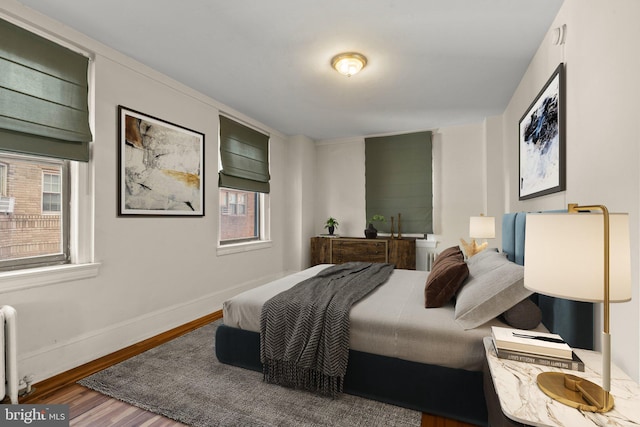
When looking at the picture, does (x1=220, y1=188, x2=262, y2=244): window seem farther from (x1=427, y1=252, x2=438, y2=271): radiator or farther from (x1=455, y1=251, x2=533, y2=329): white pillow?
(x1=455, y1=251, x2=533, y2=329): white pillow

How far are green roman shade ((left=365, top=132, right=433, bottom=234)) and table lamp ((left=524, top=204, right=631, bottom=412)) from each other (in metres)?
3.96

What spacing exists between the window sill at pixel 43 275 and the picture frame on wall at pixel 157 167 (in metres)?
0.53

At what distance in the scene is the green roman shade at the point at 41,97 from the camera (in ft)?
6.46

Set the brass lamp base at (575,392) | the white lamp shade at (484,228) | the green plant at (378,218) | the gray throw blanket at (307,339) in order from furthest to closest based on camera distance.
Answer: the green plant at (378,218)
the white lamp shade at (484,228)
the gray throw blanket at (307,339)
the brass lamp base at (575,392)

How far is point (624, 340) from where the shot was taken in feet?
4.27

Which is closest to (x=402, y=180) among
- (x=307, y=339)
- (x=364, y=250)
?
(x=364, y=250)

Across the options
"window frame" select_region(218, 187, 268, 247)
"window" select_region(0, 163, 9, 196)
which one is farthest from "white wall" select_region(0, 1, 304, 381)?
"window" select_region(0, 163, 9, 196)

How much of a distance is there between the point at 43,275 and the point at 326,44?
2.67 m

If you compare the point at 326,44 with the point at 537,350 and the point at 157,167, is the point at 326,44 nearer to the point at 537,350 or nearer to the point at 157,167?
the point at 157,167

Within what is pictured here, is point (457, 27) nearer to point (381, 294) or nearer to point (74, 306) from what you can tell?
point (381, 294)

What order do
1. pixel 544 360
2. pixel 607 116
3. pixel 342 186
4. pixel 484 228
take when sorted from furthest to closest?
pixel 342 186 → pixel 484 228 → pixel 607 116 → pixel 544 360

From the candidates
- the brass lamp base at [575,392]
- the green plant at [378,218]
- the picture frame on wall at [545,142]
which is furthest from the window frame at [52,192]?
the green plant at [378,218]

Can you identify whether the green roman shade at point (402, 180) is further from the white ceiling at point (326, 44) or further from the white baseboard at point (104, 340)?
the white baseboard at point (104, 340)

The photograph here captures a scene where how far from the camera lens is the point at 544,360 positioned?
1.26 meters
